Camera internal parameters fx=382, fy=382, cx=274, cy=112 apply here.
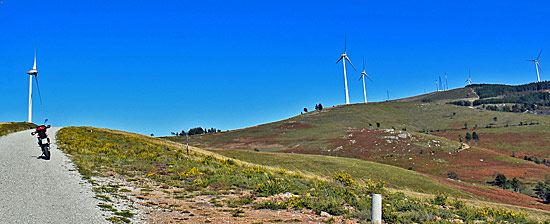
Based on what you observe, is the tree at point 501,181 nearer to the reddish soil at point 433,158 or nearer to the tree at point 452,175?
the reddish soil at point 433,158

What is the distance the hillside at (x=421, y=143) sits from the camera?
254ft

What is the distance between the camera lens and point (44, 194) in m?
14.8

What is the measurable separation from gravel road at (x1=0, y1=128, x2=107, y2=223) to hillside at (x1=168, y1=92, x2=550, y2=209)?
38.8 m

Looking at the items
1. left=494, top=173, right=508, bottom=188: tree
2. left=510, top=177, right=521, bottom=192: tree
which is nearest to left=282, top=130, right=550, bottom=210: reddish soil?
left=494, top=173, right=508, bottom=188: tree

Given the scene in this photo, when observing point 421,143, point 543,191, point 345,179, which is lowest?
point 543,191

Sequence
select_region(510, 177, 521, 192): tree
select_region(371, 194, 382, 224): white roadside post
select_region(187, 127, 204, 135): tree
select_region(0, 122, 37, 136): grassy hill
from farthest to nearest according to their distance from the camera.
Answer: select_region(187, 127, 204, 135): tree → select_region(510, 177, 521, 192): tree → select_region(0, 122, 37, 136): grassy hill → select_region(371, 194, 382, 224): white roadside post

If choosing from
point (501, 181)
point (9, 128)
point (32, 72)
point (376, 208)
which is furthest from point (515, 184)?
point (32, 72)

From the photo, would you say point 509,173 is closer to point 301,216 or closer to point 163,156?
point 163,156

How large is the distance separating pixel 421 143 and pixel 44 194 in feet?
347

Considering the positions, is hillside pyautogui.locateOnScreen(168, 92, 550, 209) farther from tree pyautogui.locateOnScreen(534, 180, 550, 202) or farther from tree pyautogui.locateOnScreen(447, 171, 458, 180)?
tree pyautogui.locateOnScreen(534, 180, 550, 202)

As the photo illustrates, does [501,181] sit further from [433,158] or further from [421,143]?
[421,143]

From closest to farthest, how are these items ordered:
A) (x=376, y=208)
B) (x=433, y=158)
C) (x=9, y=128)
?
1. (x=376, y=208)
2. (x=9, y=128)
3. (x=433, y=158)

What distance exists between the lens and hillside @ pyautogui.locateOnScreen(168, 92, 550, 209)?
77394 millimetres

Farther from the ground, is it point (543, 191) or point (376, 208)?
point (376, 208)
